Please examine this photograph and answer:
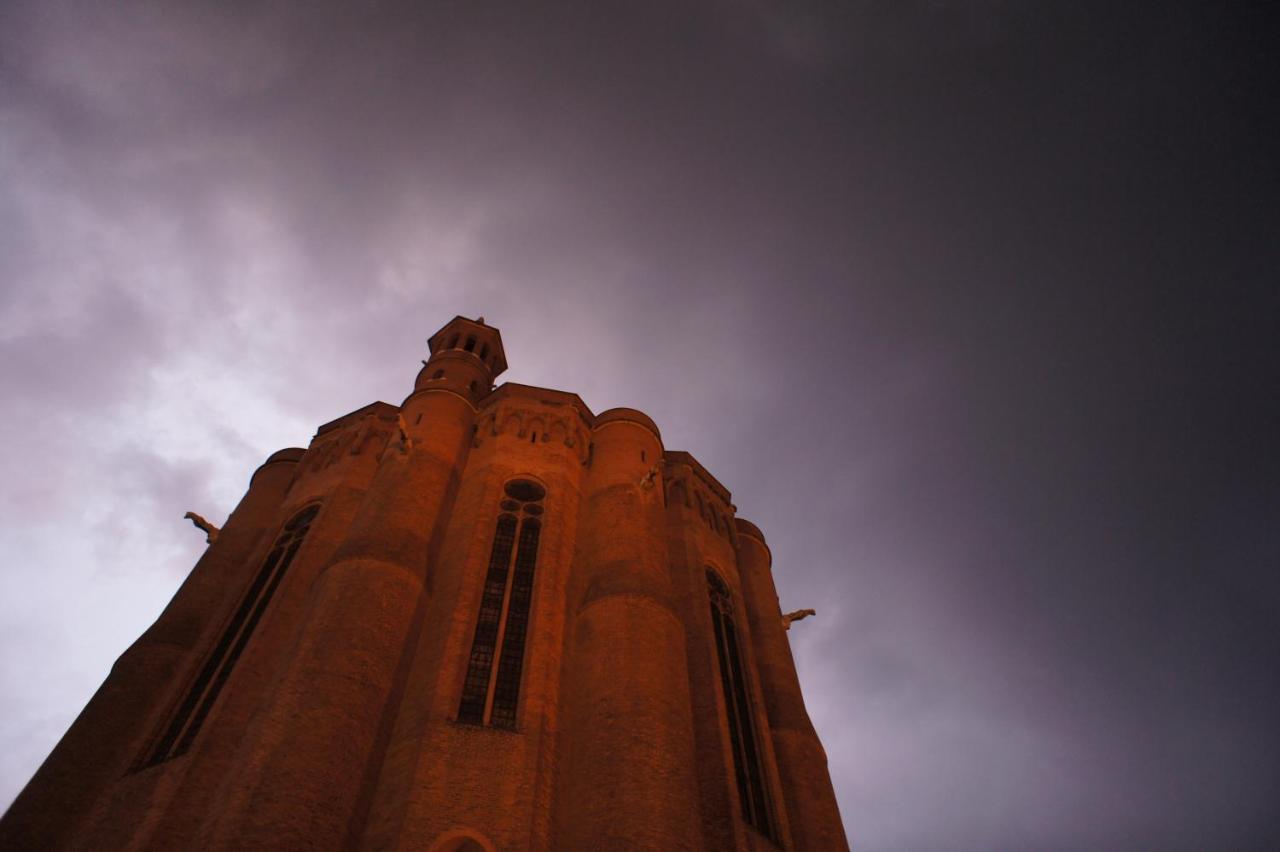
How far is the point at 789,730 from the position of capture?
19.7 m

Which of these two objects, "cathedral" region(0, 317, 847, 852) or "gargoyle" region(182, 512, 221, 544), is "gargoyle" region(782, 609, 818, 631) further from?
"gargoyle" region(182, 512, 221, 544)

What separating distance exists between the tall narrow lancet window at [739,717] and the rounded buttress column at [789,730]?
→ 156 centimetres

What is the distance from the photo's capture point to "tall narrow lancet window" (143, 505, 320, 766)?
15383 millimetres

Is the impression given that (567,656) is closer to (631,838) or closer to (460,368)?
(631,838)

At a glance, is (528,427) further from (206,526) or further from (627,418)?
(206,526)

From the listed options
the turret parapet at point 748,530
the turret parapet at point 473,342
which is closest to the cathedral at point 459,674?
the turret parapet at point 748,530

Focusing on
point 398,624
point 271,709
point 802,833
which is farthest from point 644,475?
point 271,709

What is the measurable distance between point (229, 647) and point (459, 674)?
20.0 feet

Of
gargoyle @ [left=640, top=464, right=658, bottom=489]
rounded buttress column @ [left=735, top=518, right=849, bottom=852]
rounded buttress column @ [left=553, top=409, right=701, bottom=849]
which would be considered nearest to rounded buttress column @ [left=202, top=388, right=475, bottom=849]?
rounded buttress column @ [left=553, top=409, right=701, bottom=849]

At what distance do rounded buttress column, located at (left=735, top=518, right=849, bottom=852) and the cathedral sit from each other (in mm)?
80

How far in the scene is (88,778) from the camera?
1516 cm

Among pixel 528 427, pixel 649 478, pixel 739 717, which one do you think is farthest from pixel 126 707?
pixel 739 717

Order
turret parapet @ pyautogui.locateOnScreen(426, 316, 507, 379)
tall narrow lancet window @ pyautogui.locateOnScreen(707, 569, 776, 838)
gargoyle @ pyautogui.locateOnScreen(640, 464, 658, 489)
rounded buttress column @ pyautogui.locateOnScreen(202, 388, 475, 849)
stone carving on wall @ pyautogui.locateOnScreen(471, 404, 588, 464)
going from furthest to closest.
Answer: turret parapet @ pyautogui.locateOnScreen(426, 316, 507, 379) → stone carving on wall @ pyautogui.locateOnScreen(471, 404, 588, 464) → gargoyle @ pyautogui.locateOnScreen(640, 464, 658, 489) → tall narrow lancet window @ pyautogui.locateOnScreen(707, 569, 776, 838) → rounded buttress column @ pyautogui.locateOnScreen(202, 388, 475, 849)

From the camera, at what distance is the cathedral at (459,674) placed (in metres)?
12.6
